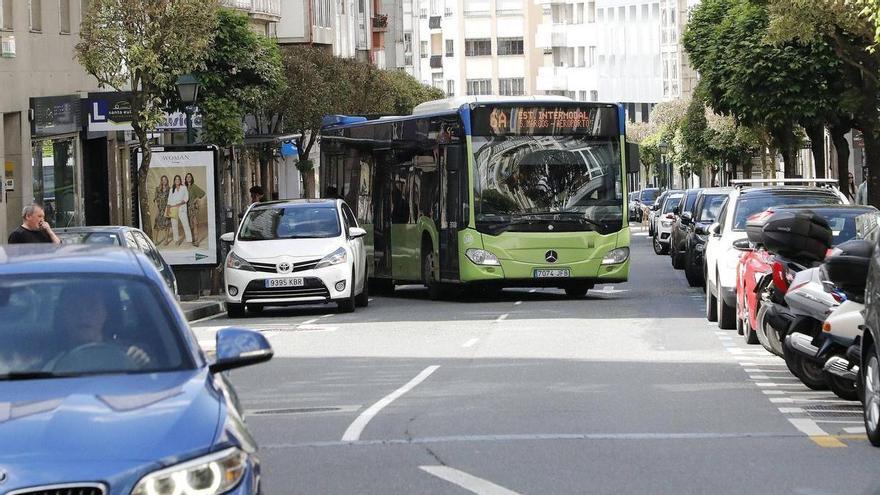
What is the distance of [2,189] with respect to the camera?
116 ft

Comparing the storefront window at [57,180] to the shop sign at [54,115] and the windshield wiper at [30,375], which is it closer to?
the shop sign at [54,115]

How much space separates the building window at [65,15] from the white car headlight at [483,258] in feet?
45.7

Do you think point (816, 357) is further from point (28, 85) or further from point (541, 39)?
point (541, 39)

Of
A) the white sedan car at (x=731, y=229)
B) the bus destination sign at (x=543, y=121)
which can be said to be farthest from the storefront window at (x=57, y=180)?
the white sedan car at (x=731, y=229)

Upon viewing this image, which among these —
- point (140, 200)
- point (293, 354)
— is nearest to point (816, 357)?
point (293, 354)

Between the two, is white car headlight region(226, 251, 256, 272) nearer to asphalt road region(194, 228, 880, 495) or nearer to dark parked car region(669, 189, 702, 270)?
asphalt road region(194, 228, 880, 495)

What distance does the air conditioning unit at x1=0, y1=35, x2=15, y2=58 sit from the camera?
35791 millimetres

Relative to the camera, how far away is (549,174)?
3012 centimetres

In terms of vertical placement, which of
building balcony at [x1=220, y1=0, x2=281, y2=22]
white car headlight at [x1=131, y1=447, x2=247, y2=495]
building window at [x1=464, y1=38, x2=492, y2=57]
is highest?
building window at [x1=464, y1=38, x2=492, y2=57]

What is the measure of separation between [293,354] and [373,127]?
13861 mm

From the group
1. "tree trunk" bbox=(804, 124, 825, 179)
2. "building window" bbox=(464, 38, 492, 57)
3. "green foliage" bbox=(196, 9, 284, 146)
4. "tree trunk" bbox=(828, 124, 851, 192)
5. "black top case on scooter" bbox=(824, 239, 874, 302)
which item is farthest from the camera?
"building window" bbox=(464, 38, 492, 57)

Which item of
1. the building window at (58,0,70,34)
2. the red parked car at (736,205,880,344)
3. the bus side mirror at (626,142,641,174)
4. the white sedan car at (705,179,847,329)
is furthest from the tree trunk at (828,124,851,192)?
the red parked car at (736,205,880,344)

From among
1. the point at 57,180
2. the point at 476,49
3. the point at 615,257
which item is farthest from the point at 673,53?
the point at 615,257

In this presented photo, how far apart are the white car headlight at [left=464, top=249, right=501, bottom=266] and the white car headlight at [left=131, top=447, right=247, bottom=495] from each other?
23.1 metres
